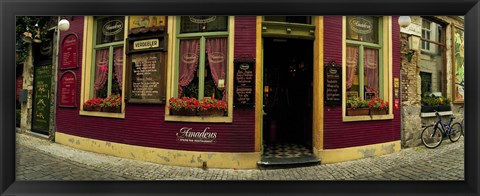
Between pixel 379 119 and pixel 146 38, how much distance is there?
152 inches

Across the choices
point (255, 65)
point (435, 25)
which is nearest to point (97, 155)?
point (255, 65)

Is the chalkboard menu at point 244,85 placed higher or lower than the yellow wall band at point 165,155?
higher

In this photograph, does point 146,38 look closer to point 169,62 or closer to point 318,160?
point 169,62

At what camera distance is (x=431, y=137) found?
314 centimetres

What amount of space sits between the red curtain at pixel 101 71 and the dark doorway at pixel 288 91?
2.77 metres

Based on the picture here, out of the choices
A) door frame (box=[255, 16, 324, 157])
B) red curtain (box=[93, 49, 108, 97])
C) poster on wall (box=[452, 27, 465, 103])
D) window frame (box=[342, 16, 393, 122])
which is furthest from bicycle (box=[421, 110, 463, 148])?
red curtain (box=[93, 49, 108, 97])

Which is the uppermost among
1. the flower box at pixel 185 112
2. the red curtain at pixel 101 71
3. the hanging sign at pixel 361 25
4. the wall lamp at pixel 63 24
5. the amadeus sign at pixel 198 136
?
the hanging sign at pixel 361 25

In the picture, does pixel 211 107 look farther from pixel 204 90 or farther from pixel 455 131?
pixel 455 131

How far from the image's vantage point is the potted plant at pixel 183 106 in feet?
9.97

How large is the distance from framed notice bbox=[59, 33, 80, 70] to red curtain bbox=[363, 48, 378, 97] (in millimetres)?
4526

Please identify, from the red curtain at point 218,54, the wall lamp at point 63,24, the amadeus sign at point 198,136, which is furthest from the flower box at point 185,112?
the wall lamp at point 63,24

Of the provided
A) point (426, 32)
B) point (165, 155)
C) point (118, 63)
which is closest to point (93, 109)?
point (118, 63)
